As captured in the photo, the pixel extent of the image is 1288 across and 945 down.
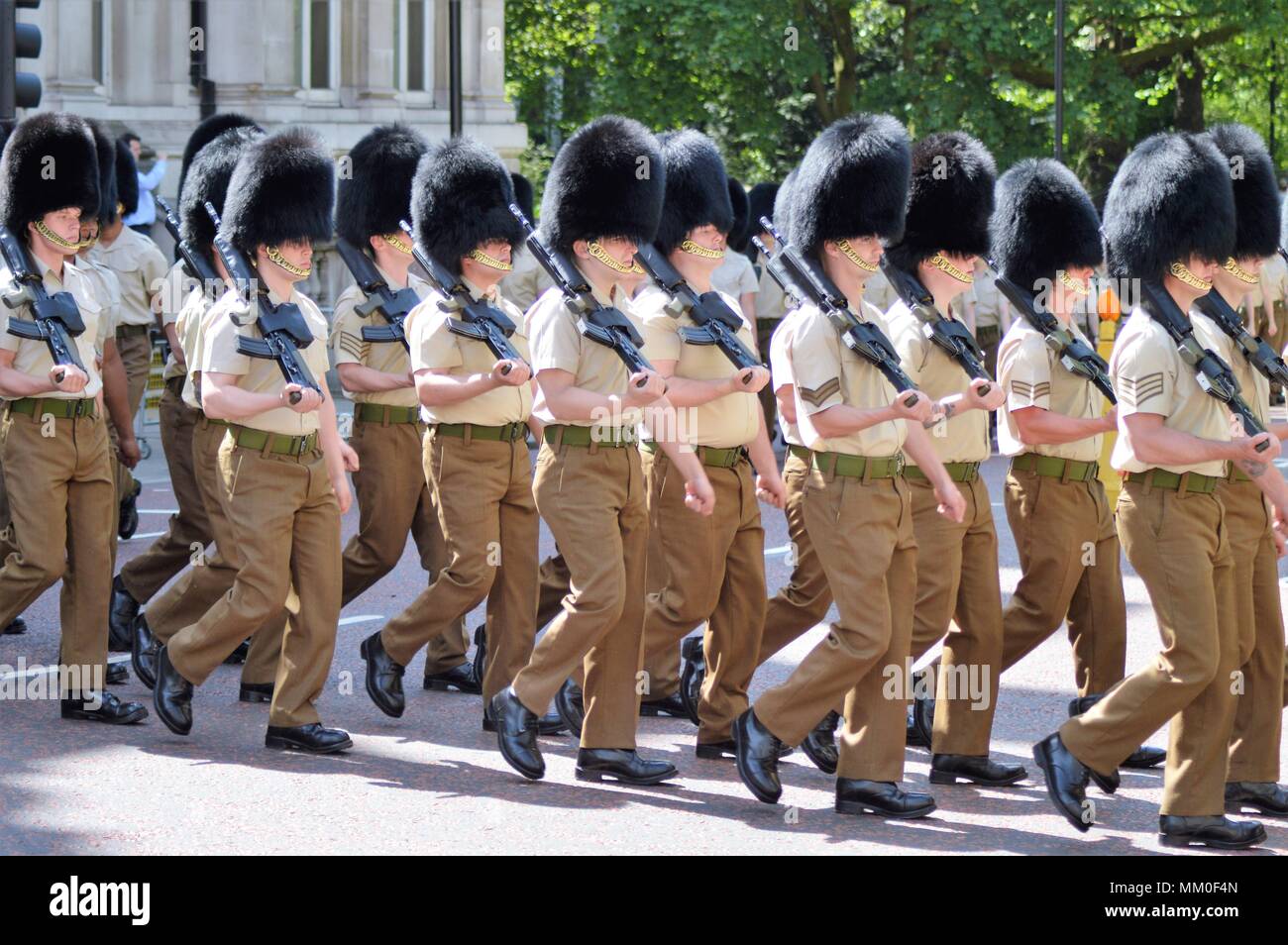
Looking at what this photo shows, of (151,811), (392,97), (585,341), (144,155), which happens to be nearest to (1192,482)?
(585,341)

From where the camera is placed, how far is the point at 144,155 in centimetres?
1858

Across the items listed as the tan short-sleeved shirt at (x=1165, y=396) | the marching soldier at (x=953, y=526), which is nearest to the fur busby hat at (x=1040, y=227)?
the marching soldier at (x=953, y=526)

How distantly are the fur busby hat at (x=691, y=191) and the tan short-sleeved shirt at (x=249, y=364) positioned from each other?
1218 millimetres

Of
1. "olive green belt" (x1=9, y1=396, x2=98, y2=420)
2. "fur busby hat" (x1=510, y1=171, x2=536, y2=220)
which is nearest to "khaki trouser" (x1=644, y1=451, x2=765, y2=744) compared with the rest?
"olive green belt" (x1=9, y1=396, x2=98, y2=420)

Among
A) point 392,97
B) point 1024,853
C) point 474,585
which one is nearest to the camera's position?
point 1024,853

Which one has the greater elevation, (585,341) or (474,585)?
(585,341)

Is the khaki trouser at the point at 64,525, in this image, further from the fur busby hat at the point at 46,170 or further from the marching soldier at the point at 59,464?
the fur busby hat at the point at 46,170

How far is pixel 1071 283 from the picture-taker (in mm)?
7523

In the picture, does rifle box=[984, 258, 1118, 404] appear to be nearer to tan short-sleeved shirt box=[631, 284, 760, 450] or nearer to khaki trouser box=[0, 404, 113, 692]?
tan short-sleeved shirt box=[631, 284, 760, 450]

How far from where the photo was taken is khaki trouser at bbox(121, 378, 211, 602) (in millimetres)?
8867

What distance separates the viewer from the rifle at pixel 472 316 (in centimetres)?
751

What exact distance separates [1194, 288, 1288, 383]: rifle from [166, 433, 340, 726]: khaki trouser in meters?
2.81
